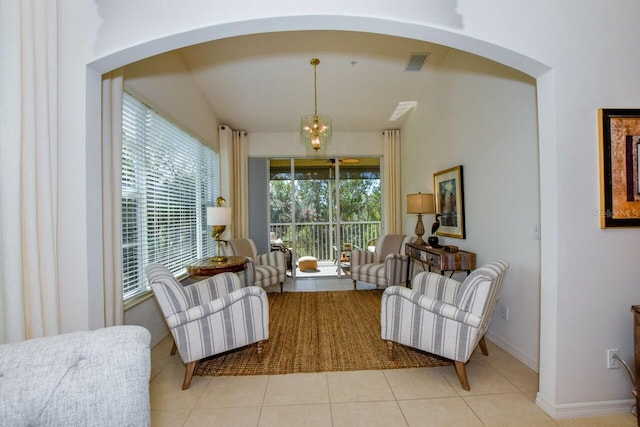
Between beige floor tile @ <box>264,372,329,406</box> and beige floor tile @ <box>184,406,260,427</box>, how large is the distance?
0.46 feet

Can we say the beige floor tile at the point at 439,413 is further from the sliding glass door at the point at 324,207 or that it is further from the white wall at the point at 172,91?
the sliding glass door at the point at 324,207

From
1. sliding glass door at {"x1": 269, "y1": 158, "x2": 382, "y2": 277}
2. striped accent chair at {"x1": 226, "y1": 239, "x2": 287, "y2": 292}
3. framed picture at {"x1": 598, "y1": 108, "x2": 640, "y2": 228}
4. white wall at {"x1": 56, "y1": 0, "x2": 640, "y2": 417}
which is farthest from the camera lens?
sliding glass door at {"x1": 269, "y1": 158, "x2": 382, "y2": 277}

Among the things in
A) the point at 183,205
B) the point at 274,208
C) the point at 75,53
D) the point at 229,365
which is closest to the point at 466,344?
the point at 229,365

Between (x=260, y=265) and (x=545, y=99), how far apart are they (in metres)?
4.12

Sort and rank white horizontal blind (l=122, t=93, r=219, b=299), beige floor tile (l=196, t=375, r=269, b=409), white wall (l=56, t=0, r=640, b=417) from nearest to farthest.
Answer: white wall (l=56, t=0, r=640, b=417), beige floor tile (l=196, t=375, r=269, b=409), white horizontal blind (l=122, t=93, r=219, b=299)

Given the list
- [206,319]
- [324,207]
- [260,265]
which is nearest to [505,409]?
[206,319]

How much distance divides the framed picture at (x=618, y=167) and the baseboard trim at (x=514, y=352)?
1.29m

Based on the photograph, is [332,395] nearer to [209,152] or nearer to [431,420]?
[431,420]

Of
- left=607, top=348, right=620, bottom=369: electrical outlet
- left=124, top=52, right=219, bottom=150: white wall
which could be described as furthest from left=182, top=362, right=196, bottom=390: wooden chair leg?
left=607, top=348, right=620, bottom=369: electrical outlet

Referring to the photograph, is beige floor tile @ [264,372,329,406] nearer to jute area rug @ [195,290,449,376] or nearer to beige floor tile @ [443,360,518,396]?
jute area rug @ [195,290,449,376]

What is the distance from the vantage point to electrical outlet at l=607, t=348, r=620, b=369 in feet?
6.30

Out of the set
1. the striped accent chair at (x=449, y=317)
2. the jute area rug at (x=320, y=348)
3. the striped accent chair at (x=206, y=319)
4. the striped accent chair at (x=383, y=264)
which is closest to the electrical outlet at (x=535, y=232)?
the striped accent chair at (x=449, y=317)

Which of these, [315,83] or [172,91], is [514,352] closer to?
[315,83]

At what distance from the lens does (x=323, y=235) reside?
236 inches
